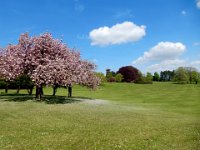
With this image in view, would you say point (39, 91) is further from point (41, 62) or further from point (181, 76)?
point (181, 76)

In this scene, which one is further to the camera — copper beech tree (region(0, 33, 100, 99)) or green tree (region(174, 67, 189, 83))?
green tree (region(174, 67, 189, 83))

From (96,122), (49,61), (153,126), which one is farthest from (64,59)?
(153,126)

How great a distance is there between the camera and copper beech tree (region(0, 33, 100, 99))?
167 ft

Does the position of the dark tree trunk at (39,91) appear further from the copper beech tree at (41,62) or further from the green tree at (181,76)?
the green tree at (181,76)

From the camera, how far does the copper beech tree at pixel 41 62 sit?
51.0 m

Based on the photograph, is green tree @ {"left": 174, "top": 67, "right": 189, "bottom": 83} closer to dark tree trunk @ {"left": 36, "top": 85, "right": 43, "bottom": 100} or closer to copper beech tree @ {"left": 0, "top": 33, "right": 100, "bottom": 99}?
copper beech tree @ {"left": 0, "top": 33, "right": 100, "bottom": 99}

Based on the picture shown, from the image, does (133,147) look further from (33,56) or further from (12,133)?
(33,56)

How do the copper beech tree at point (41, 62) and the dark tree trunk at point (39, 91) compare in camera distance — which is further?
the dark tree trunk at point (39, 91)

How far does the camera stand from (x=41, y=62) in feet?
173

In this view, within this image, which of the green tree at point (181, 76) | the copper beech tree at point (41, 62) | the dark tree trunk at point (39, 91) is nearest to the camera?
the copper beech tree at point (41, 62)

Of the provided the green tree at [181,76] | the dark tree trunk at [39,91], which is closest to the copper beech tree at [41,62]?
the dark tree trunk at [39,91]

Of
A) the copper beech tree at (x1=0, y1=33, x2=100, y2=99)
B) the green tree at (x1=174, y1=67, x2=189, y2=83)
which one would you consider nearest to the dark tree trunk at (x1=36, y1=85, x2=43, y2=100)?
the copper beech tree at (x1=0, y1=33, x2=100, y2=99)

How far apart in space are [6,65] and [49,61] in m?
7.31

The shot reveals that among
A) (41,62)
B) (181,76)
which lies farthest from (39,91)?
(181,76)
